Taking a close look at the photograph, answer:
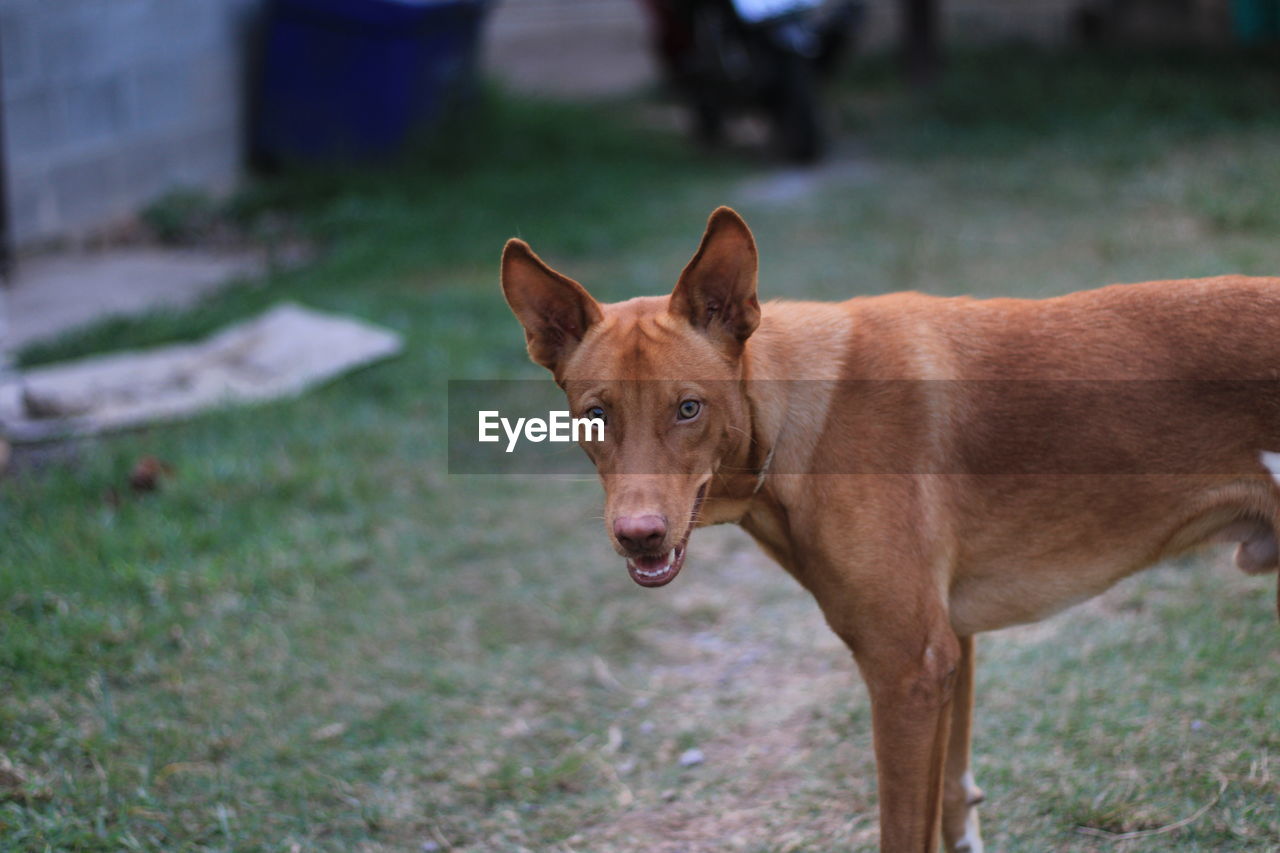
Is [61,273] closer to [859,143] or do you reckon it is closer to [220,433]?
[220,433]

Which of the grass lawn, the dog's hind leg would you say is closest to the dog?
the dog's hind leg

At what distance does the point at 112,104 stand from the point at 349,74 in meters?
1.62

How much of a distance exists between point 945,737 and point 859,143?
7736 mm

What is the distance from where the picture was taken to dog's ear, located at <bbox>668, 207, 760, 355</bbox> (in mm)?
2520

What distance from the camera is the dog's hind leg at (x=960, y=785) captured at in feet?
9.58

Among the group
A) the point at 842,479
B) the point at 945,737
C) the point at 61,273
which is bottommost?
the point at 61,273

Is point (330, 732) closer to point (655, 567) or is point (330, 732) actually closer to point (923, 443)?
point (655, 567)

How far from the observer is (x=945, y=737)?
8.69 feet

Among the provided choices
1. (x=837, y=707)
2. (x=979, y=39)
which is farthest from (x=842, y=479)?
(x=979, y=39)

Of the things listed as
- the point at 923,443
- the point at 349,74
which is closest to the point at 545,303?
the point at 923,443

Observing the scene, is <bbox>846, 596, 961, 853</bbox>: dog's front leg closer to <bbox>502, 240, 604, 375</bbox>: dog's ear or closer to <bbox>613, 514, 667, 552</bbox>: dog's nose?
<bbox>613, 514, 667, 552</bbox>: dog's nose

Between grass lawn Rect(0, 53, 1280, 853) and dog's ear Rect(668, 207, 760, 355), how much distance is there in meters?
1.29

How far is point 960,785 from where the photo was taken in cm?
294

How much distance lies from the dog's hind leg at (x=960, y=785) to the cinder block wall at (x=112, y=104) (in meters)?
6.62
